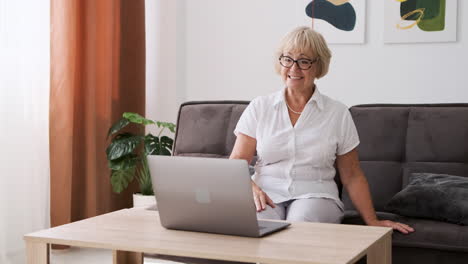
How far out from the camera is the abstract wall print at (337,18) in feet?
13.6

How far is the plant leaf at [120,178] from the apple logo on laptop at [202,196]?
211 cm

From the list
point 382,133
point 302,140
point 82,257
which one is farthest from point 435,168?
point 82,257

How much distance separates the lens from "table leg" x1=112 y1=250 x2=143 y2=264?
2.28 m

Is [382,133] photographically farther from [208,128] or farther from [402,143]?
[208,128]

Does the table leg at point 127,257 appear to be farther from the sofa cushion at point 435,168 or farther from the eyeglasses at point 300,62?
the sofa cushion at point 435,168

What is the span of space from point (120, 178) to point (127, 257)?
170cm

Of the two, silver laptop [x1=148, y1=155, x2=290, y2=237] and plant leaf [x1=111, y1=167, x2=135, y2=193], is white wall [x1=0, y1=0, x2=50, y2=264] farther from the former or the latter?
silver laptop [x1=148, y1=155, x2=290, y2=237]

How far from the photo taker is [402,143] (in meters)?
3.04

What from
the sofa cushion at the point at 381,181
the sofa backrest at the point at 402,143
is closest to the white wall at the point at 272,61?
the sofa backrest at the point at 402,143

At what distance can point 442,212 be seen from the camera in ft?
8.64

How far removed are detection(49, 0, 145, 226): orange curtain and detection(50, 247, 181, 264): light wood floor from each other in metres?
0.18

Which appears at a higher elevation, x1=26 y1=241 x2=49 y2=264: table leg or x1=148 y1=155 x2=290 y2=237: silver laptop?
x1=148 y1=155 x2=290 y2=237: silver laptop

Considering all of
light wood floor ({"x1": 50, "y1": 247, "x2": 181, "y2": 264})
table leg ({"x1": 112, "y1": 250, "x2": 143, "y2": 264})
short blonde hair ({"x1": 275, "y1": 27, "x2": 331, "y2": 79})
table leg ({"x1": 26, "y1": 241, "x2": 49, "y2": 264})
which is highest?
short blonde hair ({"x1": 275, "y1": 27, "x2": 331, "y2": 79})

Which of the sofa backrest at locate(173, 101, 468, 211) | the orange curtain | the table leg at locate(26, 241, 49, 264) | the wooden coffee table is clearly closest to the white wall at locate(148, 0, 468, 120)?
the orange curtain
